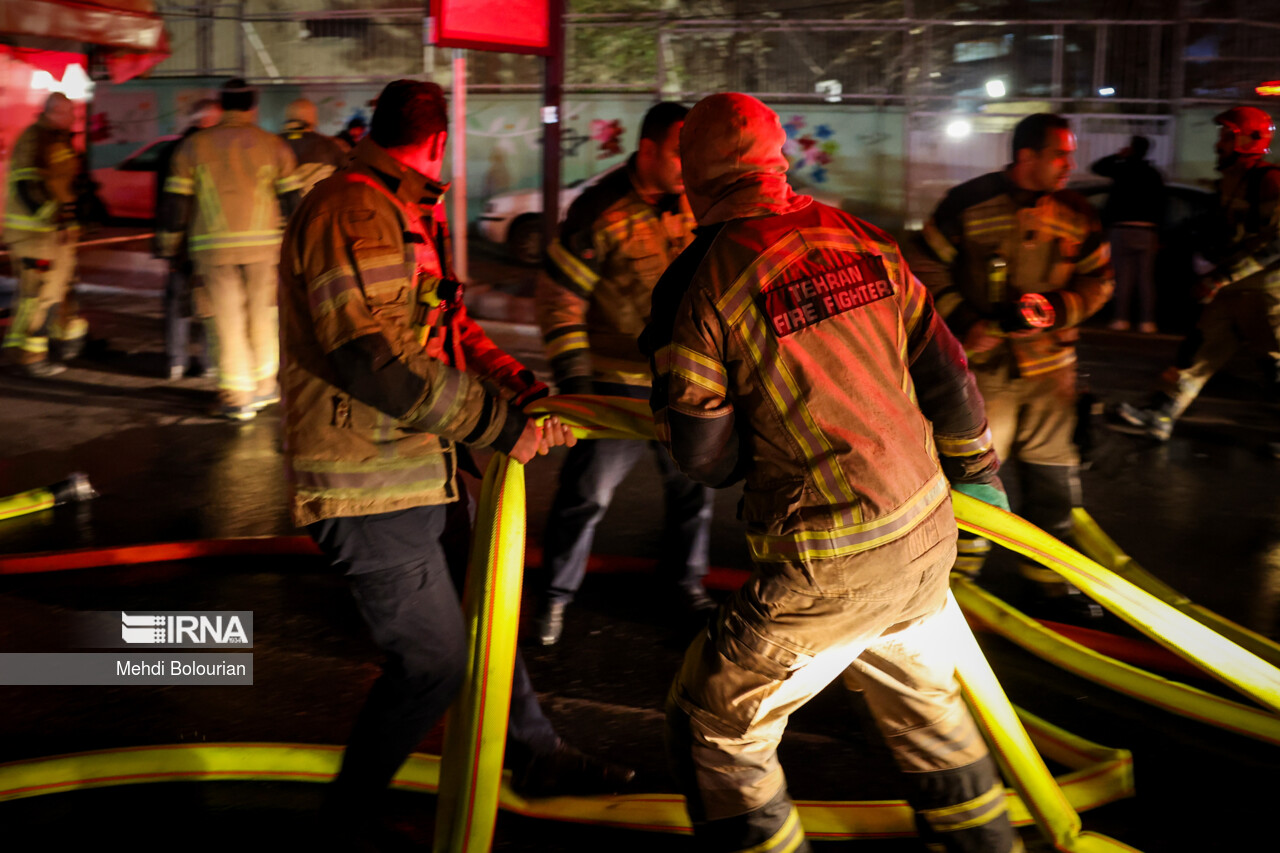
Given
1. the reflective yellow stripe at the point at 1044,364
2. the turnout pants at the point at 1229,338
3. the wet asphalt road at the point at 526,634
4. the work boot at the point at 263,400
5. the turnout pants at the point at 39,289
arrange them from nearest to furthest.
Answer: the wet asphalt road at the point at 526,634 < the reflective yellow stripe at the point at 1044,364 < the turnout pants at the point at 1229,338 < the work boot at the point at 263,400 < the turnout pants at the point at 39,289

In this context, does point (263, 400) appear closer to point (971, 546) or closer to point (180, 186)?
point (180, 186)

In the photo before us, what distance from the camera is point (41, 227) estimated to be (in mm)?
8758

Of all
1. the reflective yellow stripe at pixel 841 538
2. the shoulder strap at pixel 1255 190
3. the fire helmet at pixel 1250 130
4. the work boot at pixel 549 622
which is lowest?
the work boot at pixel 549 622

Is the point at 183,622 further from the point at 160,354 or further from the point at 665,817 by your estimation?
the point at 160,354

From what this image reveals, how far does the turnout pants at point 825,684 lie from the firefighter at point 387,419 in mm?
689

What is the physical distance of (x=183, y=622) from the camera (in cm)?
464

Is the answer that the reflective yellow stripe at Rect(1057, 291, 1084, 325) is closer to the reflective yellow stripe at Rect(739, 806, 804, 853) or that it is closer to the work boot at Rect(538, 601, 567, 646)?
the work boot at Rect(538, 601, 567, 646)

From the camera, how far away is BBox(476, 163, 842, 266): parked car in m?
14.5

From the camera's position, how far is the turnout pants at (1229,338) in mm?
6941

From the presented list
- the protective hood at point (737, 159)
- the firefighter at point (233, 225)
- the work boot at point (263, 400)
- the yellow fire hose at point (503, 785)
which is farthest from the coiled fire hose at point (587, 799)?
the work boot at point (263, 400)

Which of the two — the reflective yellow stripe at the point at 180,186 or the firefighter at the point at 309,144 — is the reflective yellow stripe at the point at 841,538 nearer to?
the reflective yellow stripe at the point at 180,186

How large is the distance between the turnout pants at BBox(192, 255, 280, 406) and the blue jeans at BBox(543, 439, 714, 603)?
401 centimetres

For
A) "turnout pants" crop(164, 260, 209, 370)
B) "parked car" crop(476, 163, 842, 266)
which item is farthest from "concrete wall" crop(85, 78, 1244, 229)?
"turnout pants" crop(164, 260, 209, 370)

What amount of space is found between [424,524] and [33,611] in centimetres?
261
